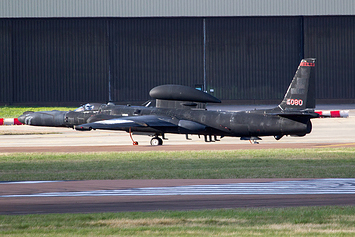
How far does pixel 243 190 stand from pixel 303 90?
1314cm

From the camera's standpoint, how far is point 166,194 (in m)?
13.4

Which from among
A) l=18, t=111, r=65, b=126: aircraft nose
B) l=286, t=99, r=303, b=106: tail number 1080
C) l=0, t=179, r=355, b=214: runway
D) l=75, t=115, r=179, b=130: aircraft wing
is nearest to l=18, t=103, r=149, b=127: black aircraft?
l=18, t=111, r=65, b=126: aircraft nose

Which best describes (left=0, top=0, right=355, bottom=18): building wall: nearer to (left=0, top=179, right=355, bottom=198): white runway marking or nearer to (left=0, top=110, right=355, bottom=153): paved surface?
(left=0, top=110, right=355, bottom=153): paved surface

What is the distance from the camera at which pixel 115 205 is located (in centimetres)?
1195

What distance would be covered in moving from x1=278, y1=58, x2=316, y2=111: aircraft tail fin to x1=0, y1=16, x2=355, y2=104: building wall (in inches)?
1091

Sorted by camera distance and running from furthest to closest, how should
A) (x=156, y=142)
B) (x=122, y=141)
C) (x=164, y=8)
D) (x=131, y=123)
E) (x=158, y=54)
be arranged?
(x=158, y=54)
(x=164, y=8)
(x=122, y=141)
(x=156, y=142)
(x=131, y=123)

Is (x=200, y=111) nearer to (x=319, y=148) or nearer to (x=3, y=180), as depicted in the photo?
(x=319, y=148)

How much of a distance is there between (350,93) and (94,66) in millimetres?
29056

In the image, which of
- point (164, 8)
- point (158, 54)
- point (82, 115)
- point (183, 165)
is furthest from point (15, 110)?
point (183, 165)

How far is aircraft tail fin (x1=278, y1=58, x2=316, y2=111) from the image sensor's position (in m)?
25.4

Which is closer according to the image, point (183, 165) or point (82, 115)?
point (183, 165)

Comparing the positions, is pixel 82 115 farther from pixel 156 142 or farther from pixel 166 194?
pixel 166 194

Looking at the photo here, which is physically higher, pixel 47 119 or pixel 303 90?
pixel 303 90

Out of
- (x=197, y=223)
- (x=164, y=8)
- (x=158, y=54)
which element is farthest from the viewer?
(x=158, y=54)
